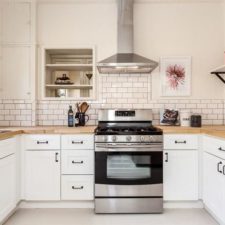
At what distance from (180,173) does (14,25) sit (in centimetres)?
274

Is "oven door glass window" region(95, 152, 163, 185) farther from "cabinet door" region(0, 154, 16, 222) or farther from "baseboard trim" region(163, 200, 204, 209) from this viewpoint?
"cabinet door" region(0, 154, 16, 222)

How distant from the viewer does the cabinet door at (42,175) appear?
2590 millimetres

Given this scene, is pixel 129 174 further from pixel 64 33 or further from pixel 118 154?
pixel 64 33

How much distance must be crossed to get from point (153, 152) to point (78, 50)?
172cm

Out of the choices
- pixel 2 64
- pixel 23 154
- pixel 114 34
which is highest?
pixel 114 34

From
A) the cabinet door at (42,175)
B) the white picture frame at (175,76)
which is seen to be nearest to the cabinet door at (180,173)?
the white picture frame at (175,76)

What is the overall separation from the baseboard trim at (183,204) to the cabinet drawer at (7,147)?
1707 mm

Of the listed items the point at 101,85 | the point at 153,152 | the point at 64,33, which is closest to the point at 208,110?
the point at 153,152

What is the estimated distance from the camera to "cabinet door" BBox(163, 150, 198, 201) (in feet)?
8.52

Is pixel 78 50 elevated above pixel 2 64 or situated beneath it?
elevated above

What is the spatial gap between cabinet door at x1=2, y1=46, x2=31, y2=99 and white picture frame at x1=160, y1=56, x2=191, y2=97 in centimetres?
178

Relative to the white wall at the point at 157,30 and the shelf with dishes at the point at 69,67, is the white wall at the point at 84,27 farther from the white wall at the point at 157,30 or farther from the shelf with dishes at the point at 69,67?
the shelf with dishes at the point at 69,67

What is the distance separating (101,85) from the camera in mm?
3246

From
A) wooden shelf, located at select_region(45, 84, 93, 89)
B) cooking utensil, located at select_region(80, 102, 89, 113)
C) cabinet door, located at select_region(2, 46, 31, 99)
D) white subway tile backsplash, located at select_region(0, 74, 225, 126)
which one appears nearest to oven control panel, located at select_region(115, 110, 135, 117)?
white subway tile backsplash, located at select_region(0, 74, 225, 126)
